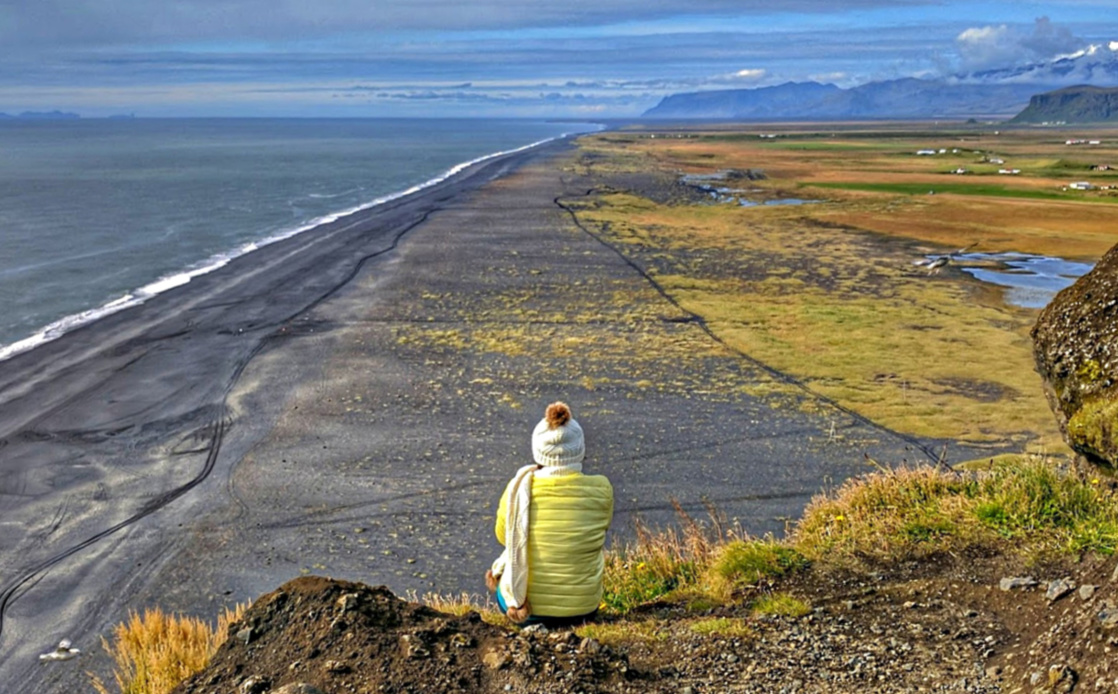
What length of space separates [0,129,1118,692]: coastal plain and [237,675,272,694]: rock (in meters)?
4.24

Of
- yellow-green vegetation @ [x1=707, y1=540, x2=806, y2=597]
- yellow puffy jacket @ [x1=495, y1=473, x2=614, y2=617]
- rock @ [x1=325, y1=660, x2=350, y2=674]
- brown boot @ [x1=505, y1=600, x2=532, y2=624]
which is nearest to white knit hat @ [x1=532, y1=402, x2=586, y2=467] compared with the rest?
yellow puffy jacket @ [x1=495, y1=473, x2=614, y2=617]

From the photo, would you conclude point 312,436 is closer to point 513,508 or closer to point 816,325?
point 513,508

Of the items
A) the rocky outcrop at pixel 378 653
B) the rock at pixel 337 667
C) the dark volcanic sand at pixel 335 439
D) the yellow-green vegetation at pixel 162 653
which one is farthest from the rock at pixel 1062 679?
the dark volcanic sand at pixel 335 439

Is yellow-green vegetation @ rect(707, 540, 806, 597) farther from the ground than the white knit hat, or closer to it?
closer to it

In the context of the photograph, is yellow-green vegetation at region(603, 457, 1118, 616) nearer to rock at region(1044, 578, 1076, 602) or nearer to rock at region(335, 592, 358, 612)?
rock at region(1044, 578, 1076, 602)

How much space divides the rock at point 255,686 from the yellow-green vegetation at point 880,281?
479 inches

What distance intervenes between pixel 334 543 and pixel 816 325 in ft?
48.1

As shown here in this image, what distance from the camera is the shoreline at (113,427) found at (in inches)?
419

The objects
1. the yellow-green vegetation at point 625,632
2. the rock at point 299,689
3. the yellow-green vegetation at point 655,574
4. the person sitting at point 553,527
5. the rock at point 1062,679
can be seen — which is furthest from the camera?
the yellow-green vegetation at point 655,574

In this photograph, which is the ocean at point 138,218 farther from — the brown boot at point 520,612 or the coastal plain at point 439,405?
the brown boot at point 520,612

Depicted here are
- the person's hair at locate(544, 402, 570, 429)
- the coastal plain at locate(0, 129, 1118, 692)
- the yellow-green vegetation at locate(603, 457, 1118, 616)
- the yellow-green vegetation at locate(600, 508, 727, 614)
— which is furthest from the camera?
the coastal plain at locate(0, 129, 1118, 692)

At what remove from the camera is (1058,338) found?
7785 millimetres

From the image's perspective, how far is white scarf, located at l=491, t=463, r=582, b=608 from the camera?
19.6ft

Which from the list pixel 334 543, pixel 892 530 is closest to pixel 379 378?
pixel 334 543
